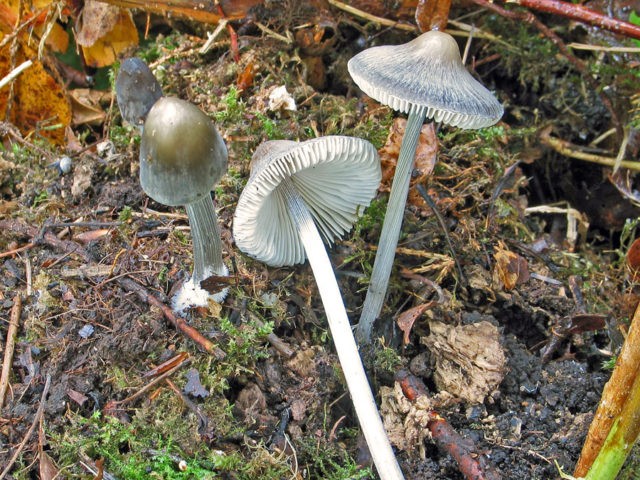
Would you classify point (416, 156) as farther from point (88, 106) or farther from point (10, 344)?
point (10, 344)

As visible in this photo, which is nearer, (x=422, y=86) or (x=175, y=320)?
(x=422, y=86)

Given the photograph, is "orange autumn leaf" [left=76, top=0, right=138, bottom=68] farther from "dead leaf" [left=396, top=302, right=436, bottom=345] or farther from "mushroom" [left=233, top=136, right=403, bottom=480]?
"dead leaf" [left=396, top=302, right=436, bottom=345]

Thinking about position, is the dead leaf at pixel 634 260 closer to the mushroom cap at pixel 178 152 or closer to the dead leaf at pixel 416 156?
the dead leaf at pixel 416 156

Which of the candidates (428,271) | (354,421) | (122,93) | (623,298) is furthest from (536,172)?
(122,93)

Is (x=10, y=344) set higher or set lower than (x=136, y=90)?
lower

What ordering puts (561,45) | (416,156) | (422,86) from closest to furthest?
(422,86), (416,156), (561,45)

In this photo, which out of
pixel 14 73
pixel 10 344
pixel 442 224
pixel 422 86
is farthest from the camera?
pixel 14 73

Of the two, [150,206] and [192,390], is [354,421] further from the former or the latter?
[150,206]

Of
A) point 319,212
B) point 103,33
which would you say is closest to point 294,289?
point 319,212
